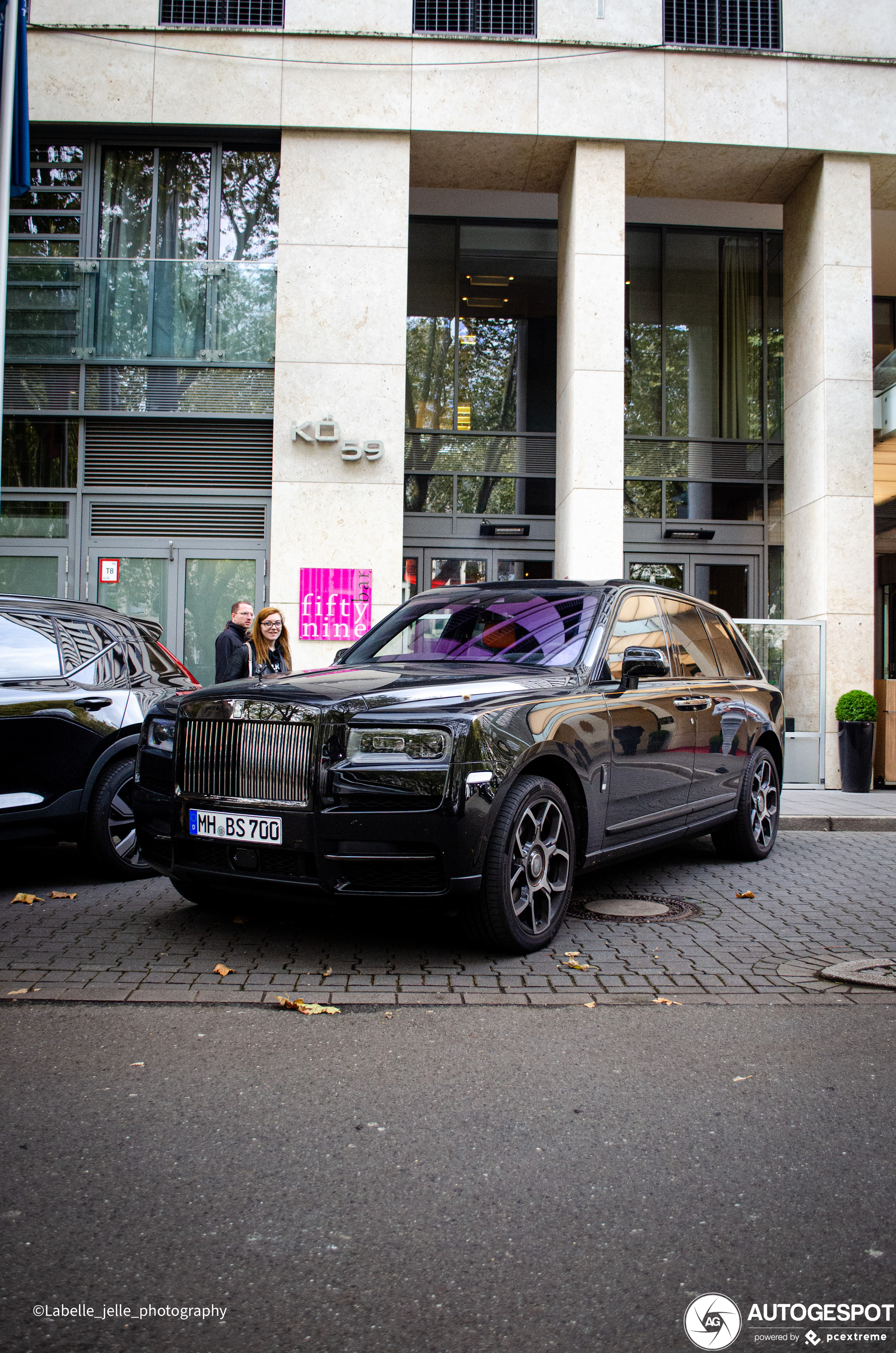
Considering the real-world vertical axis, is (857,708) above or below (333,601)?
below

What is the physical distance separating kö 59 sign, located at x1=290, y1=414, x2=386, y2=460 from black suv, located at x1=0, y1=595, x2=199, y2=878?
6828mm

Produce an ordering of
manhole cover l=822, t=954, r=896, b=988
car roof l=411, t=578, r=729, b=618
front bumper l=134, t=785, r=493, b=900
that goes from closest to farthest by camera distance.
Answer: front bumper l=134, t=785, r=493, b=900 → manhole cover l=822, t=954, r=896, b=988 → car roof l=411, t=578, r=729, b=618

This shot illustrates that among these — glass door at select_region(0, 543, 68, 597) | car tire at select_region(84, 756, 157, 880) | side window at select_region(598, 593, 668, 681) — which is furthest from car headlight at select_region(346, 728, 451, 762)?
glass door at select_region(0, 543, 68, 597)

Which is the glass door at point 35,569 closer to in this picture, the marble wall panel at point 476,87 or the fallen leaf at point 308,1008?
the marble wall panel at point 476,87

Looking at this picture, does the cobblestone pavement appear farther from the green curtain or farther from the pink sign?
the green curtain

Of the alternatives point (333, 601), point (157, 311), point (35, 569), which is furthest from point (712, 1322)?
point (157, 311)

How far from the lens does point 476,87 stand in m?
13.8

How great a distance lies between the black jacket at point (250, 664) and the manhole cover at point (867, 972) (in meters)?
6.10

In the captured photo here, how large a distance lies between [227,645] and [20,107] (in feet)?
22.2

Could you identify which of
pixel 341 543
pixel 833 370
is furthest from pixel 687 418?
pixel 341 543

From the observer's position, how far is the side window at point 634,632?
19.0 feet

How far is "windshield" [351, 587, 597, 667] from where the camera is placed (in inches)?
225

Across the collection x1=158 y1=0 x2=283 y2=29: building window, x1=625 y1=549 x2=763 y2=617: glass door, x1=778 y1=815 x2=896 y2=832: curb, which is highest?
x1=158 y1=0 x2=283 y2=29: building window

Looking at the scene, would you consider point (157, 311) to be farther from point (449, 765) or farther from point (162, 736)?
point (449, 765)
